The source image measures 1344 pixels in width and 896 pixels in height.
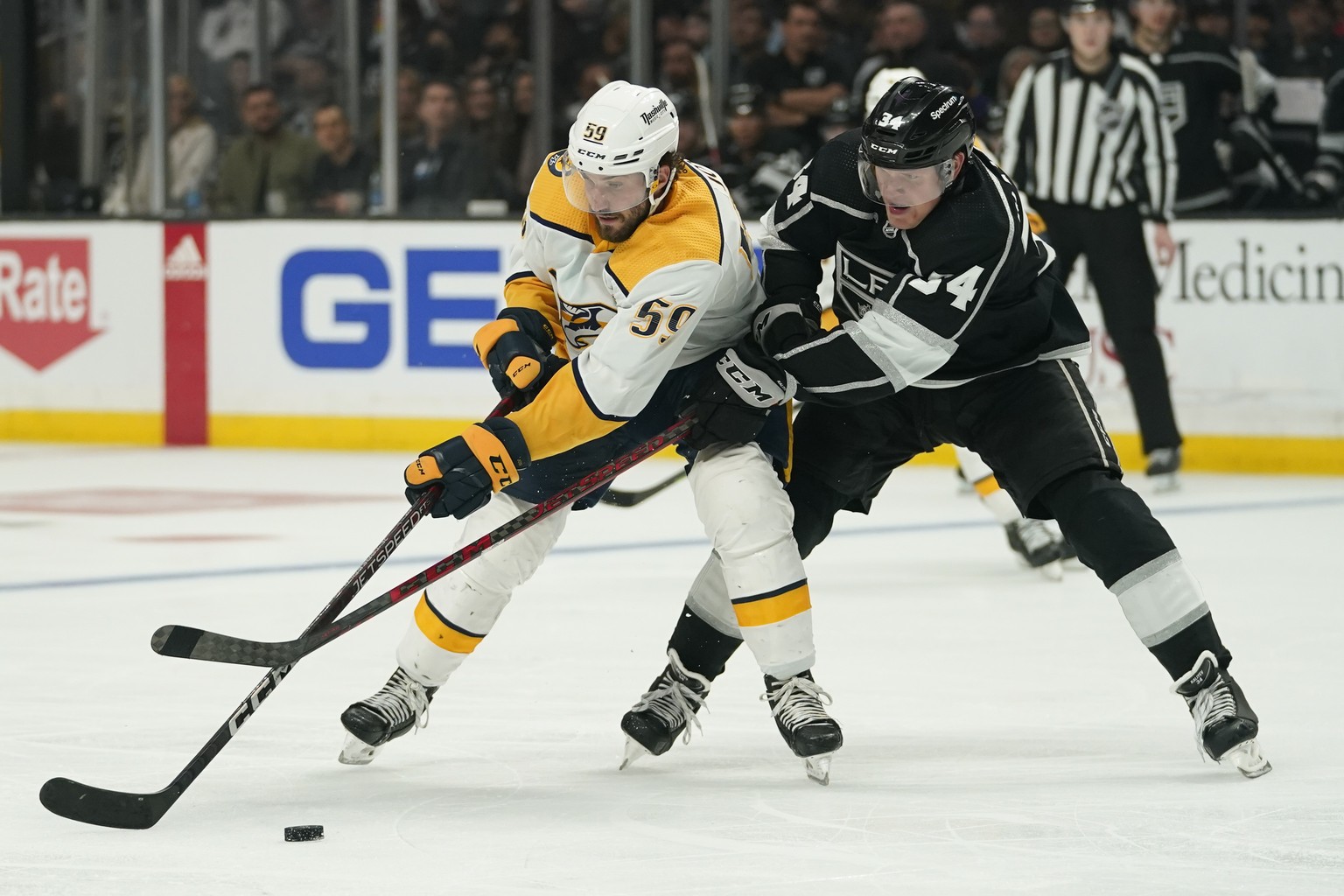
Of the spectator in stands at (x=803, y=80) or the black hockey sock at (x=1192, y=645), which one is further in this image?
the spectator in stands at (x=803, y=80)

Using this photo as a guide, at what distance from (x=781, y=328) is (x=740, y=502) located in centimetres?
26

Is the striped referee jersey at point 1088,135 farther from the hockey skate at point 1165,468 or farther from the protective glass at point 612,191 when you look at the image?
the protective glass at point 612,191

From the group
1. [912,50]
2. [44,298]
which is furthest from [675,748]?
[44,298]

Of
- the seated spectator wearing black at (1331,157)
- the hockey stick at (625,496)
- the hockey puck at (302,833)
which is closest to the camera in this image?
the hockey puck at (302,833)

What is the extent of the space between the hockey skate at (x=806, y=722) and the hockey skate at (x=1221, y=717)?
507 mm

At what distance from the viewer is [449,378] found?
7.97 meters

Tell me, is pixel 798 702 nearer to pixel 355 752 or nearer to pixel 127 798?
pixel 355 752

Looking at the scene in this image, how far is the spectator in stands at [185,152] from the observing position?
28.8ft

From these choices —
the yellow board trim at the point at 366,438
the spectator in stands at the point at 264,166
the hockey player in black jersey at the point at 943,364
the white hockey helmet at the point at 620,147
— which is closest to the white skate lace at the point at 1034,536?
the hockey player in black jersey at the point at 943,364

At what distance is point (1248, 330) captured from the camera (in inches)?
279

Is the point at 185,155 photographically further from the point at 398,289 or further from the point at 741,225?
the point at 741,225

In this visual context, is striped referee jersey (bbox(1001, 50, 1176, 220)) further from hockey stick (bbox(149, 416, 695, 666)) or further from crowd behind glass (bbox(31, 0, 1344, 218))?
hockey stick (bbox(149, 416, 695, 666))

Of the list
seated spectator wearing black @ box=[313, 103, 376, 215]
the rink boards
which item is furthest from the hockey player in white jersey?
seated spectator wearing black @ box=[313, 103, 376, 215]

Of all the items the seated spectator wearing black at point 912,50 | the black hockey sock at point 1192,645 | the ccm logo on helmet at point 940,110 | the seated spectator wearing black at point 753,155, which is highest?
the ccm logo on helmet at point 940,110
